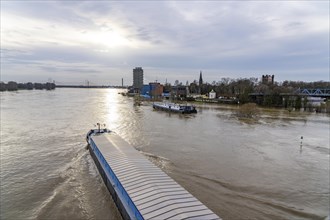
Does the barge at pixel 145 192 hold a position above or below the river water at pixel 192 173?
above

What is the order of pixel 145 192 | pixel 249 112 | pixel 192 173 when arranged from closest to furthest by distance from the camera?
pixel 145 192 < pixel 192 173 < pixel 249 112

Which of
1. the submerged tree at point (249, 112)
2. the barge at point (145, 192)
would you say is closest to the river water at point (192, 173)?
the barge at point (145, 192)

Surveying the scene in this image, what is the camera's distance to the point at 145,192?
1027 cm

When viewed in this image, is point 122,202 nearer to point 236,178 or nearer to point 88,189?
point 88,189

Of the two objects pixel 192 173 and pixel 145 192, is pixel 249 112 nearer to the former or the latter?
pixel 192 173

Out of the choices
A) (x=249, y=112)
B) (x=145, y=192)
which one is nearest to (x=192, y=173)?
(x=145, y=192)

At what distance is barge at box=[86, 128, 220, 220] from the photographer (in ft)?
28.7

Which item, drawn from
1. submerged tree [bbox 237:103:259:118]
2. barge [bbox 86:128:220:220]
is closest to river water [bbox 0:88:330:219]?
barge [bbox 86:128:220:220]

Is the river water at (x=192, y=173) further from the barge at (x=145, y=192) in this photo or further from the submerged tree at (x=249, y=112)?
the submerged tree at (x=249, y=112)

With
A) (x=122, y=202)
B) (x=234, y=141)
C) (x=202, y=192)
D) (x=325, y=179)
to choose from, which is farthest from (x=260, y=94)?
(x=122, y=202)

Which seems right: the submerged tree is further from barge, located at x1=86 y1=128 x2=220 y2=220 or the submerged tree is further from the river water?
barge, located at x1=86 y1=128 x2=220 y2=220

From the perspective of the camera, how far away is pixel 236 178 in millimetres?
17922

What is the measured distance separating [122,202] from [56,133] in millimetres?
23260

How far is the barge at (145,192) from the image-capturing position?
8758 millimetres
